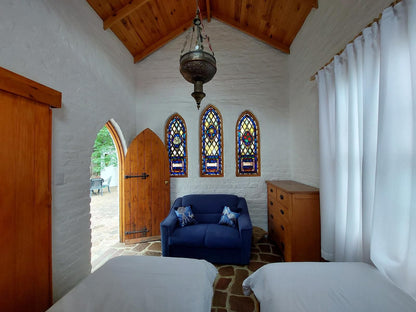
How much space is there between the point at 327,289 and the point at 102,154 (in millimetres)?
9760

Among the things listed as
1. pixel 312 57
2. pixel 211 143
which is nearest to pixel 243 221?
pixel 211 143

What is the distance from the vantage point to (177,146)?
370 centimetres

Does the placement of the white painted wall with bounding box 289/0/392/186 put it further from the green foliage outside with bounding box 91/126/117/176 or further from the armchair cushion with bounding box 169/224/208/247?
the green foliage outside with bounding box 91/126/117/176

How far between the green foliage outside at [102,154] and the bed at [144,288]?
26.7 ft

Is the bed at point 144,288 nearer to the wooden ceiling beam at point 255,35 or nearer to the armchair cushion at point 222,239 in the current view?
the armchair cushion at point 222,239

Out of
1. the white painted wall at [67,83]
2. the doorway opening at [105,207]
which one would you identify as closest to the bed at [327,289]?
the white painted wall at [67,83]

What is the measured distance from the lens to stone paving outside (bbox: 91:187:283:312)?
1.81m

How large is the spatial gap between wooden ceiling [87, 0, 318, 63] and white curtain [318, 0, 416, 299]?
5.45ft

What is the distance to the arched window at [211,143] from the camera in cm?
365

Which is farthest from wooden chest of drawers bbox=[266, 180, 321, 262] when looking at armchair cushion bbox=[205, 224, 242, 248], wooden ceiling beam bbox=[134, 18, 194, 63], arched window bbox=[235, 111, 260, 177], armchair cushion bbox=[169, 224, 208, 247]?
wooden ceiling beam bbox=[134, 18, 194, 63]

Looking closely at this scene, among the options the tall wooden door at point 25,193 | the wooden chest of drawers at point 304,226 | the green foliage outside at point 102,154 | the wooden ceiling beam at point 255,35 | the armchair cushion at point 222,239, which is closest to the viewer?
the tall wooden door at point 25,193

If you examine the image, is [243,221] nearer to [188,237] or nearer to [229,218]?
[229,218]

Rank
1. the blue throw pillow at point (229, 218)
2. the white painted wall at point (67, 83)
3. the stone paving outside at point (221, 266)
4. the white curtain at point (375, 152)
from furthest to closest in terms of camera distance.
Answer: the blue throw pillow at point (229, 218) → the stone paving outside at point (221, 266) → the white painted wall at point (67, 83) → the white curtain at point (375, 152)

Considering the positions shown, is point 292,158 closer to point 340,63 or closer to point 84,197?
Answer: point 340,63
